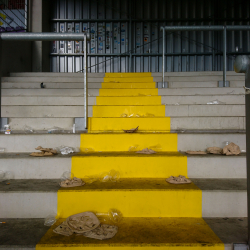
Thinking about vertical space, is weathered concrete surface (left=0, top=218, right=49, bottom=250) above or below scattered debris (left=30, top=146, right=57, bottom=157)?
below

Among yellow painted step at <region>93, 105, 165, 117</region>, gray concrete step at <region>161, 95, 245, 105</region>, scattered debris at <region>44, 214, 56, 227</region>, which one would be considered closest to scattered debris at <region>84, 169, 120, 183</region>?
scattered debris at <region>44, 214, 56, 227</region>

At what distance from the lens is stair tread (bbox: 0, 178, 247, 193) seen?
3.84 feet

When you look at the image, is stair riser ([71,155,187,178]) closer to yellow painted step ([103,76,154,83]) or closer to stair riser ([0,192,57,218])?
stair riser ([0,192,57,218])

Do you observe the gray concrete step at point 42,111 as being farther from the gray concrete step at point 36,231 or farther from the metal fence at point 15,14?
the metal fence at point 15,14

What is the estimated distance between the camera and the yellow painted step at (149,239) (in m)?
0.90

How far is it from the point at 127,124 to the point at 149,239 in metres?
1.03

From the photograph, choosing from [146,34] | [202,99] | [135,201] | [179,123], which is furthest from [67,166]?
[146,34]

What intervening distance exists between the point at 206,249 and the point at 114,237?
0.39 metres

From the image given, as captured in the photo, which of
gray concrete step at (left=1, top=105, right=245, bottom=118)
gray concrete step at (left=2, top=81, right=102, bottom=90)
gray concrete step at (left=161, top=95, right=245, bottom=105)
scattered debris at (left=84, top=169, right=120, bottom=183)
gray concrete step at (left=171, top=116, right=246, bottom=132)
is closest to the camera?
scattered debris at (left=84, top=169, right=120, bottom=183)

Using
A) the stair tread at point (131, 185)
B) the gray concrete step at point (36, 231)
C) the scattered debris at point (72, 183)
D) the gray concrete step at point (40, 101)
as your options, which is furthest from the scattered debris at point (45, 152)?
the gray concrete step at point (40, 101)

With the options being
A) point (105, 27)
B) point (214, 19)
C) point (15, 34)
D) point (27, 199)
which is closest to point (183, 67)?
point (214, 19)

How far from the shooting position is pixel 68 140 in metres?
1.59

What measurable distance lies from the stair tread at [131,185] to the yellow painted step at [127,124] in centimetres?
57

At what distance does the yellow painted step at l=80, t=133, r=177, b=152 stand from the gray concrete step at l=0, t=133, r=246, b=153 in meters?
0.06
